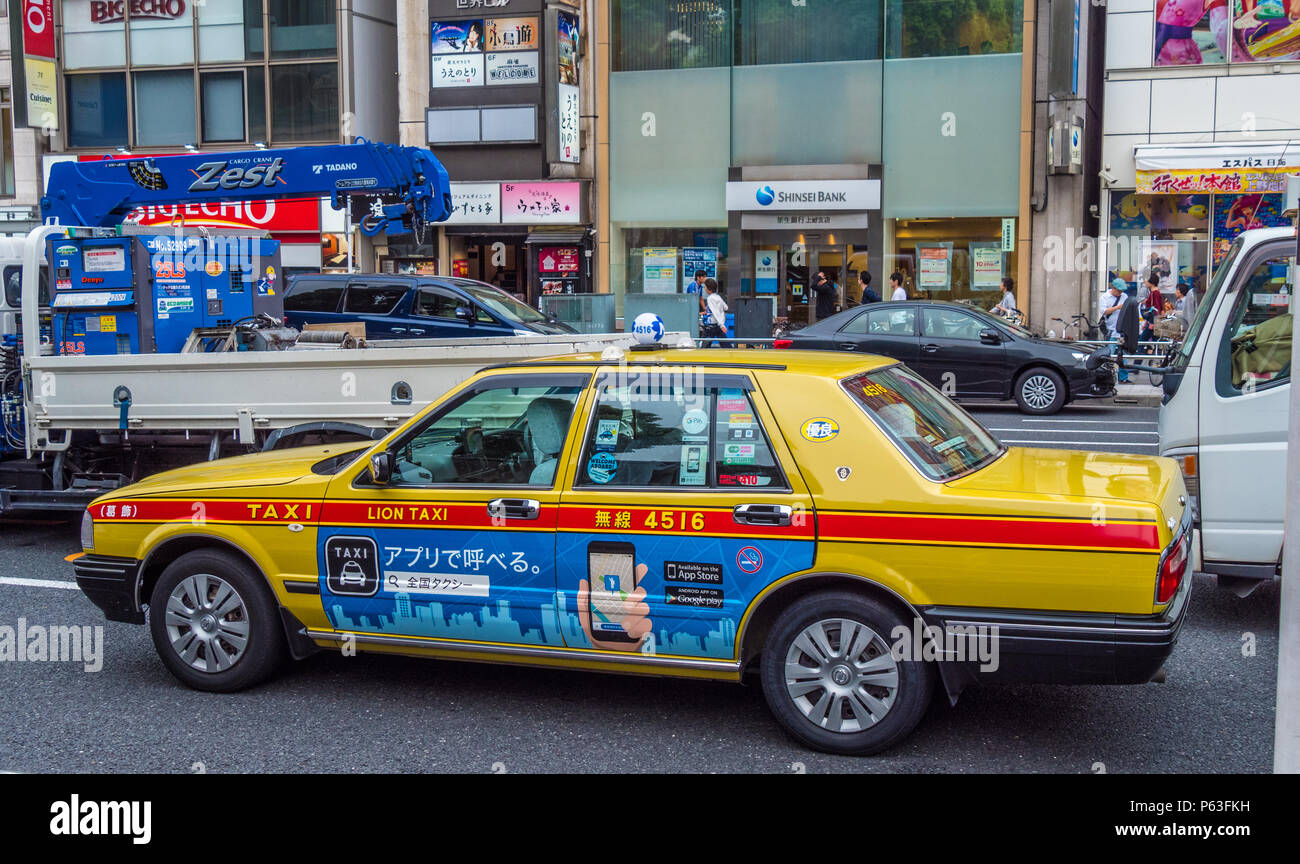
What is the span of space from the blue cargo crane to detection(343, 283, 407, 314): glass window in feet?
14.7

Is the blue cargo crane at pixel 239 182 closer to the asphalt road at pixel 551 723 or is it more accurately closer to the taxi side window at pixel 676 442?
the asphalt road at pixel 551 723

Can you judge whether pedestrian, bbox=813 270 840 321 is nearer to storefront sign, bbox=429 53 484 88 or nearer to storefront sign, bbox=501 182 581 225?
storefront sign, bbox=501 182 581 225

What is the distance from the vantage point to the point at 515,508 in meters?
5.28

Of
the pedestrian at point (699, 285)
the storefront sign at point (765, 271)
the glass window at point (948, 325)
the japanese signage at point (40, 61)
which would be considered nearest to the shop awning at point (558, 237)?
the pedestrian at point (699, 285)

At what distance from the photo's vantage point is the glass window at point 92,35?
28938 mm

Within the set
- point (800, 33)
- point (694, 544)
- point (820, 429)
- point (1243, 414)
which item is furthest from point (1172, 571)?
point (800, 33)

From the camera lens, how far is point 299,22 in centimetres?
2772

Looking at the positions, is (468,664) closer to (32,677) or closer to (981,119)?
(32,677)

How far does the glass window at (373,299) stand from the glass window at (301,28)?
13997 mm

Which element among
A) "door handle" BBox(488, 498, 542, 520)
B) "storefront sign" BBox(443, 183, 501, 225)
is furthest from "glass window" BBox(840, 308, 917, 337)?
"door handle" BBox(488, 498, 542, 520)

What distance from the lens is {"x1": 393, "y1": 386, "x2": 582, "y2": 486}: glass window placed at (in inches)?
214

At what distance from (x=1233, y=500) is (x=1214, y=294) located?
1.18 m

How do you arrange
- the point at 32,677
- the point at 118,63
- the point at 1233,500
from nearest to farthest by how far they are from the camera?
the point at 32,677
the point at 1233,500
the point at 118,63

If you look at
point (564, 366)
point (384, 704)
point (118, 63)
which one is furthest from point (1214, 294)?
point (118, 63)
